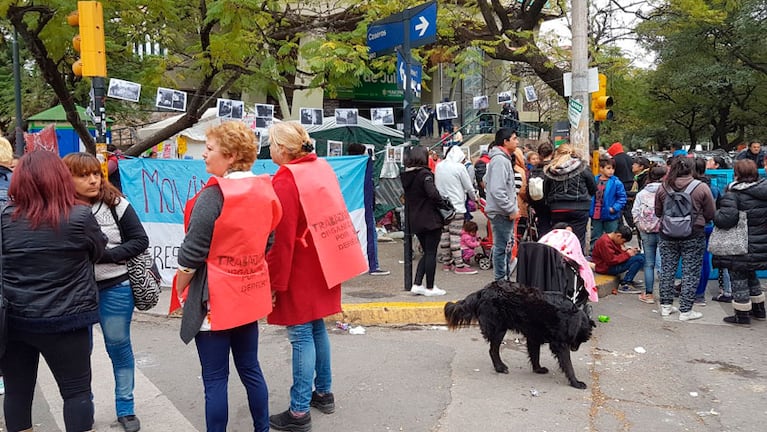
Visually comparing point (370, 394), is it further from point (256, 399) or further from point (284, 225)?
point (284, 225)

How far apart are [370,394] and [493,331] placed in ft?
3.71

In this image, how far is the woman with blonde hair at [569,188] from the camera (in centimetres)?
730

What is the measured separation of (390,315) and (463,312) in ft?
6.16

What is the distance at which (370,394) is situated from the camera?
16.1 feet

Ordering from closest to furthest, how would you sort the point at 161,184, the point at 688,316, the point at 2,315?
the point at 2,315 < the point at 688,316 < the point at 161,184

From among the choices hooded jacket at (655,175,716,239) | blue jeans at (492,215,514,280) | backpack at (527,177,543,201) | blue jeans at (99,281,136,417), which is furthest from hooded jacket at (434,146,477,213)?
blue jeans at (99,281,136,417)

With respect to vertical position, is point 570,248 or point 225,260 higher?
point 225,260

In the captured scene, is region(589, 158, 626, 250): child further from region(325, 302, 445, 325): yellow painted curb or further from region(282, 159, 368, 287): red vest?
region(282, 159, 368, 287): red vest

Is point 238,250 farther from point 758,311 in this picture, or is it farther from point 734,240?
point 758,311

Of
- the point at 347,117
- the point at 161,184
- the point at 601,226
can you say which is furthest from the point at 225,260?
the point at 347,117

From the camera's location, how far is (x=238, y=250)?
3393mm

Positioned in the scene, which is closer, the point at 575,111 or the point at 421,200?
the point at 421,200

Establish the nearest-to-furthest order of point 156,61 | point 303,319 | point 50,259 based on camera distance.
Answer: point 50,259, point 303,319, point 156,61

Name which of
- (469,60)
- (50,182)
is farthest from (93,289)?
(469,60)
